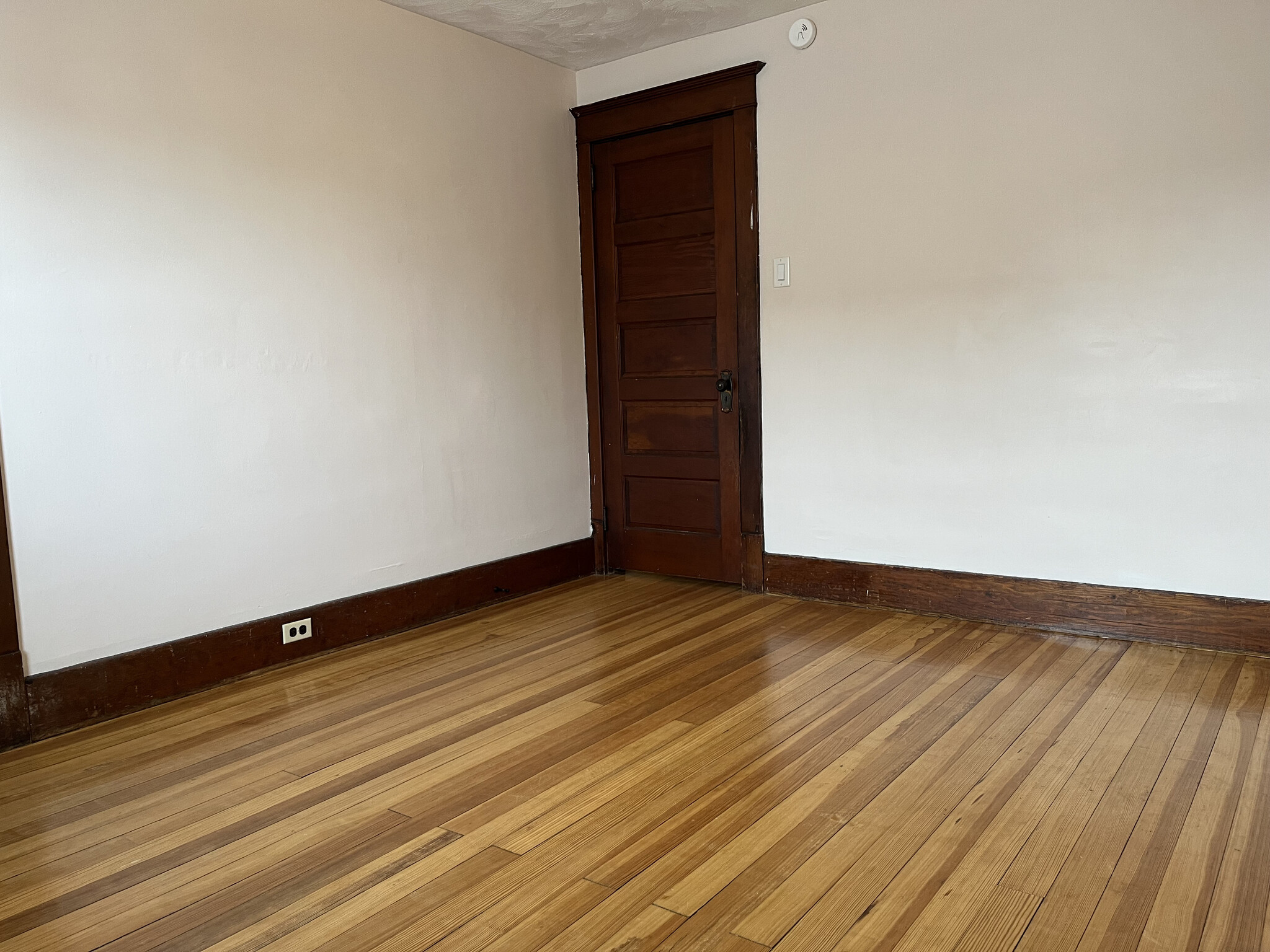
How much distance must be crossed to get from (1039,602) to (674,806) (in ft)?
7.13

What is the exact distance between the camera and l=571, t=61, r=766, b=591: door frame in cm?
450

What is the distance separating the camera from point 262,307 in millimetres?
3609

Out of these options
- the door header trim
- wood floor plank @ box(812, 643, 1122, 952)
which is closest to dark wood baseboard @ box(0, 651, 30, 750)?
wood floor plank @ box(812, 643, 1122, 952)

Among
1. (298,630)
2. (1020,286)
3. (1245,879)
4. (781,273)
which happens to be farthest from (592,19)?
(1245,879)

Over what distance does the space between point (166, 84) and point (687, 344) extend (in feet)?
8.29

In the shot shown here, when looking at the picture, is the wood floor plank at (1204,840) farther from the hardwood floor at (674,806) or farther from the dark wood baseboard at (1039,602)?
the dark wood baseboard at (1039,602)

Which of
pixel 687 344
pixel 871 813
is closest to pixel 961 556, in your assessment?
pixel 687 344

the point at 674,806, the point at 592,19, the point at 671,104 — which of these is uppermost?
the point at 592,19

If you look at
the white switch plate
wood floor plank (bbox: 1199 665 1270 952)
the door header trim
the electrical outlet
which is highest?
the door header trim

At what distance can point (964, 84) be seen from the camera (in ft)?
12.8

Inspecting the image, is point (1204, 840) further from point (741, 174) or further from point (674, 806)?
point (741, 174)

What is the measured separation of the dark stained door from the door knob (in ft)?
0.05

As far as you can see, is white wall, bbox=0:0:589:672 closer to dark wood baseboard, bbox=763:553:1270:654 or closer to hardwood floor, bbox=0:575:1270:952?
hardwood floor, bbox=0:575:1270:952

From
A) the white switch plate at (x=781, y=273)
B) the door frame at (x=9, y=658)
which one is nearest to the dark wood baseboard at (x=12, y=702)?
the door frame at (x=9, y=658)
